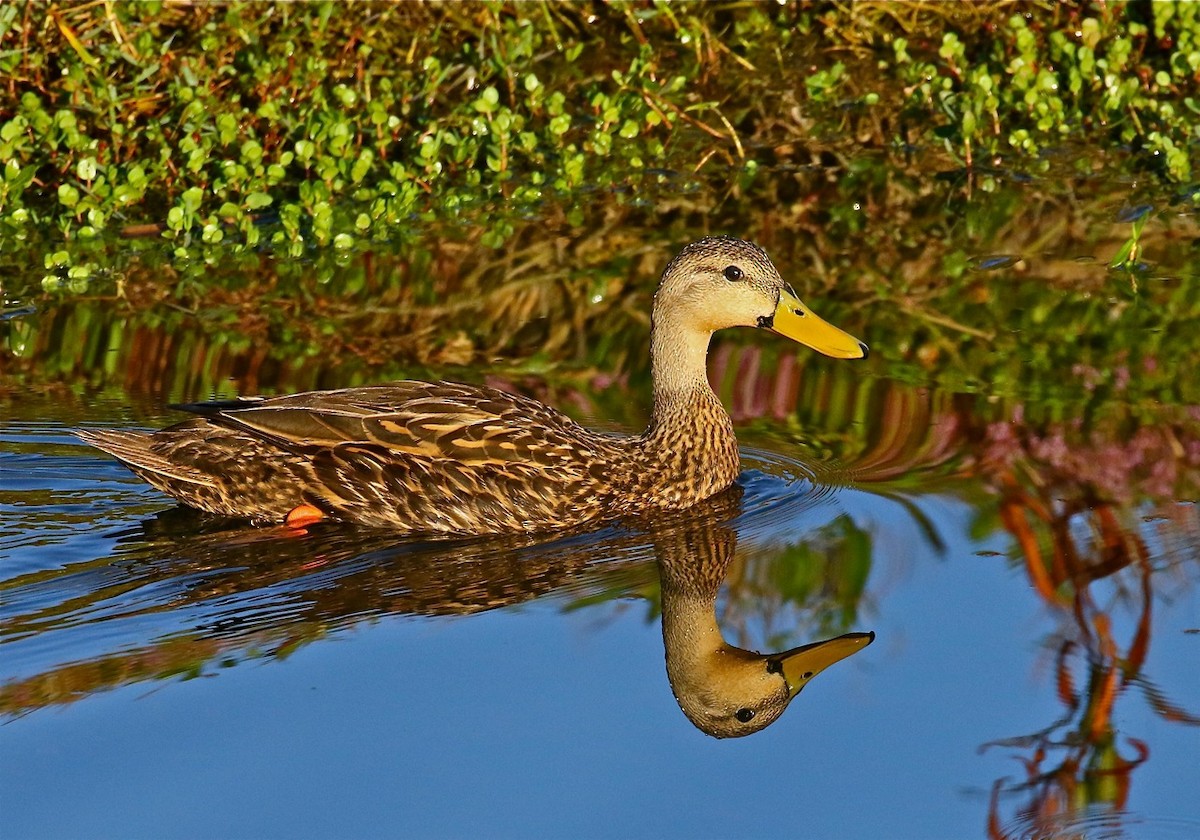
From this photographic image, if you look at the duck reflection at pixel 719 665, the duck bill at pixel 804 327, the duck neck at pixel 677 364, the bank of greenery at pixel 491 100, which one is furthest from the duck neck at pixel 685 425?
the bank of greenery at pixel 491 100

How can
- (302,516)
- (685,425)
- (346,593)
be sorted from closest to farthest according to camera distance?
(346,593)
(302,516)
(685,425)

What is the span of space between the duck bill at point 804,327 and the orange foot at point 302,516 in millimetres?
2018

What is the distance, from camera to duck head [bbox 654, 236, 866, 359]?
7984mm

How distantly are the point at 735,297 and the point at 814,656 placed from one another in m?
2.13

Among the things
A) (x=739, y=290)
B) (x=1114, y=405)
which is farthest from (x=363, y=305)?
(x=1114, y=405)

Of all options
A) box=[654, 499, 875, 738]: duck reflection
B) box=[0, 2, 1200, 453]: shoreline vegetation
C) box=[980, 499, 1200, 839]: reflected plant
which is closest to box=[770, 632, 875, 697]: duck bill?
box=[654, 499, 875, 738]: duck reflection

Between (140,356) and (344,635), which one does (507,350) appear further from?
(344,635)

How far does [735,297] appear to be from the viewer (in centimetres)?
800

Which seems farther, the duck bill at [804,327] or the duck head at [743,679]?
the duck bill at [804,327]

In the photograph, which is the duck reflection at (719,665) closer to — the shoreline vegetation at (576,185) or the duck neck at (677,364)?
the duck neck at (677,364)

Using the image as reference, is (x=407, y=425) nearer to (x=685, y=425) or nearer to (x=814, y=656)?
(x=685, y=425)

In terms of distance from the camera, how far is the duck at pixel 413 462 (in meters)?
7.57

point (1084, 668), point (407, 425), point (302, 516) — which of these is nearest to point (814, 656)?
point (1084, 668)

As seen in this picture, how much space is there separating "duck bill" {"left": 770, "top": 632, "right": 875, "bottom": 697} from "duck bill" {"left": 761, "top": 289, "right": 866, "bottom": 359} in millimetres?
1927
